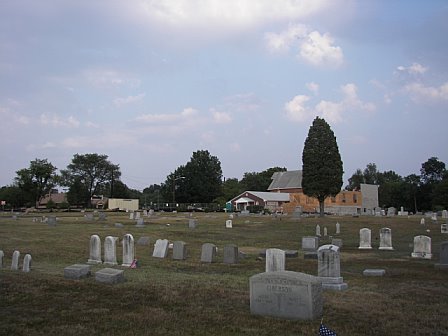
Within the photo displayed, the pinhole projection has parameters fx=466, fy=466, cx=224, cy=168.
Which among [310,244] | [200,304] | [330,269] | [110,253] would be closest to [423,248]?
[310,244]

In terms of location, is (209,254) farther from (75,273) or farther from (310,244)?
(75,273)

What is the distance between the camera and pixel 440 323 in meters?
8.16

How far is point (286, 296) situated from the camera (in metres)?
8.58

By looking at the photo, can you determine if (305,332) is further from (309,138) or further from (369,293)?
(309,138)

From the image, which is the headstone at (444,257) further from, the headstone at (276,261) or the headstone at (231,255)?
the headstone at (231,255)

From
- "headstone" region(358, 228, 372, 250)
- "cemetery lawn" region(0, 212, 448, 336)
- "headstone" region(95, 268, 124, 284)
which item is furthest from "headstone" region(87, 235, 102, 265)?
"headstone" region(358, 228, 372, 250)

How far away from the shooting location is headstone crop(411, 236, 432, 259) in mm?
19844

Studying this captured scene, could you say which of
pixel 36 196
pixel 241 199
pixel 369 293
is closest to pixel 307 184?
pixel 241 199

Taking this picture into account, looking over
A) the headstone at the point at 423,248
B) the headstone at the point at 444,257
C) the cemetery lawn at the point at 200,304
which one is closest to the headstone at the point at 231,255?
the cemetery lawn at the point at 200,304

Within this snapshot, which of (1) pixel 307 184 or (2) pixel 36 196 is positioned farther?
(2) pixel 36 196

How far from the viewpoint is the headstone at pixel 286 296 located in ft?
27.7

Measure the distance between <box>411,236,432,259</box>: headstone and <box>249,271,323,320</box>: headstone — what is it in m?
13.0

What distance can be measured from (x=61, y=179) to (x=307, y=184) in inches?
3251

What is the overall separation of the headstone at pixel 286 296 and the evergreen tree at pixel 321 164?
165 feet
